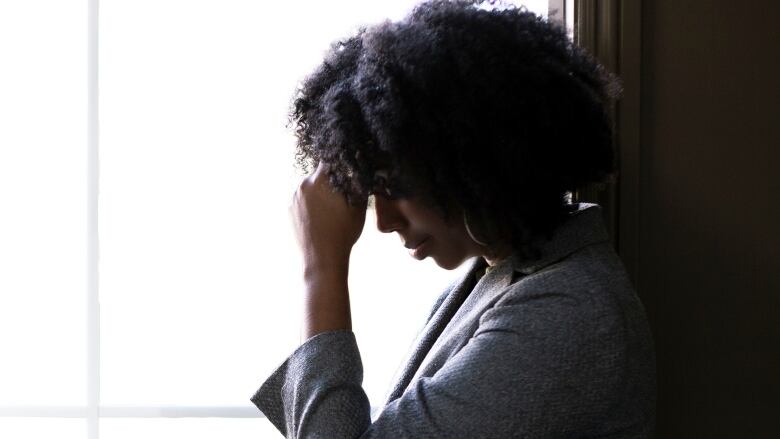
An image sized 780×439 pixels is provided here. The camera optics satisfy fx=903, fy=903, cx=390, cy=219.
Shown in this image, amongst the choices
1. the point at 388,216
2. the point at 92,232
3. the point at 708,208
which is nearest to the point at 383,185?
the point at 388,216

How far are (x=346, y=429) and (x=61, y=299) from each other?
73cm

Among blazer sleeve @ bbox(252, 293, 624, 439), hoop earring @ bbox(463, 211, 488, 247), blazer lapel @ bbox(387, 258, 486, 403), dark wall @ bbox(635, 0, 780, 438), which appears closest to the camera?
blazer sleeve @ bbox(252, 293, 624, 439)

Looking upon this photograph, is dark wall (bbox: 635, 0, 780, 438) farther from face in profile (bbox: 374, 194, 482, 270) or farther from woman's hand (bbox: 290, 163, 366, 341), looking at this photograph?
woman's hand (bbox: 290, 163, 366, 341)

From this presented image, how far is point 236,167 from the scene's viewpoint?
4.72 ft

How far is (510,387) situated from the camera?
0.87 metres

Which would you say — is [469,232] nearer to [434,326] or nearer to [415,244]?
[415,244]

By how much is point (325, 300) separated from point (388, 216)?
121mm

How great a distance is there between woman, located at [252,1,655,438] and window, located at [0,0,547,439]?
0.44 m

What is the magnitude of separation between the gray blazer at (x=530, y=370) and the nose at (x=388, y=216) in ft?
0.44

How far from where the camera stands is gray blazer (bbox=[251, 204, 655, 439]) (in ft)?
2.84

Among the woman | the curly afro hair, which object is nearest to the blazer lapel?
the woman

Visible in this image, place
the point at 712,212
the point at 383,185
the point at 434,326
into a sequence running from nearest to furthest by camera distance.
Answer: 1. the point at 383,185
2. the point at 434,326
3. the point at 712,212

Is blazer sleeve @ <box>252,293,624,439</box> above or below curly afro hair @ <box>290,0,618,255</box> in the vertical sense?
below

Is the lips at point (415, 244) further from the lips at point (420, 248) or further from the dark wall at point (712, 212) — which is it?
the dark wall at point (712, 212)
